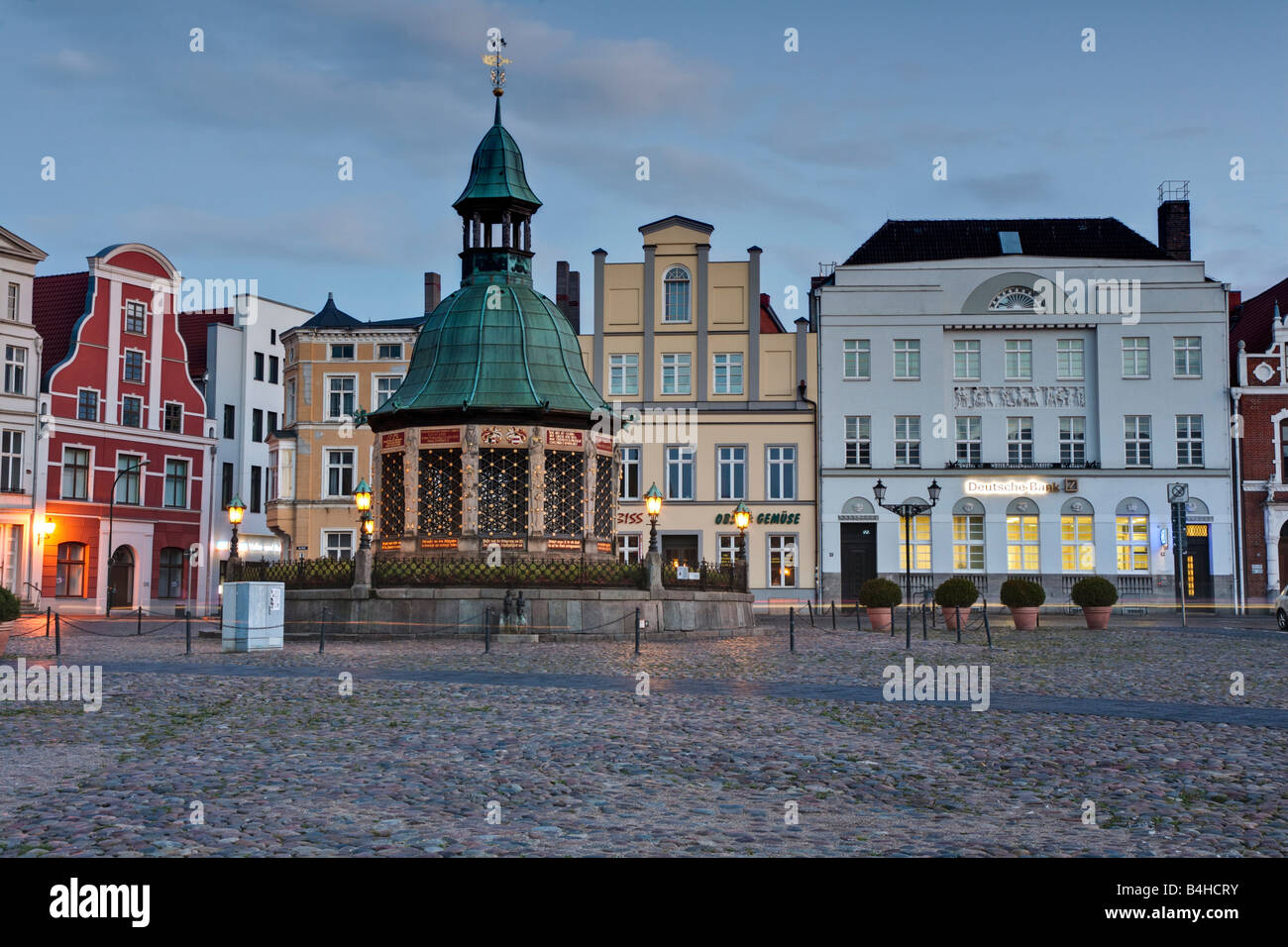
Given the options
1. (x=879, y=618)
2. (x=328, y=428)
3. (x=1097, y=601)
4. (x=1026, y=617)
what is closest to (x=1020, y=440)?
(x=1097, y=601)

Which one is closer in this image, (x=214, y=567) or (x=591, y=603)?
(x=591, y=603)

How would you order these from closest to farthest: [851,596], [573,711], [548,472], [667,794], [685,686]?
[667,794]
[573,711]
[685,686]
[548,472]
[851,596]

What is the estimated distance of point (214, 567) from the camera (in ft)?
201

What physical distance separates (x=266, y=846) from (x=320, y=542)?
175ft

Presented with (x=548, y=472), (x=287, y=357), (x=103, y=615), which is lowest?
(x=103, y=615)

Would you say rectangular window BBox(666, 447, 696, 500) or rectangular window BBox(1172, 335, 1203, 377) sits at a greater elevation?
rectangular window BBox(1172, 335, 1203, 377)

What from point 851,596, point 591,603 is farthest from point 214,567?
point 591,603

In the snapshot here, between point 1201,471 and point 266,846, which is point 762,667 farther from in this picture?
point 1201,471

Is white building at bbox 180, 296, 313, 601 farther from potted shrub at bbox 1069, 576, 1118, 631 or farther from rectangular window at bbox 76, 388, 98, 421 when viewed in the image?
potted shrub at bbox 1069, 576, 1118, 631

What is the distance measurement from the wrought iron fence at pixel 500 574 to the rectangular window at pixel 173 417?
29.9 meters

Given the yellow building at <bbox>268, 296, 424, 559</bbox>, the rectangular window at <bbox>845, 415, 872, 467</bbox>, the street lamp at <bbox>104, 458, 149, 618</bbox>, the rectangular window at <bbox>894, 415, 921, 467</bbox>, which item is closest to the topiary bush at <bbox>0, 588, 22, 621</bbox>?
the street lamp at <bbox>104, 458, 149, 618</bbox>

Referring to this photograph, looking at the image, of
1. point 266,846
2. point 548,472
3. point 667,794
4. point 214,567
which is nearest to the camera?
point 266,846

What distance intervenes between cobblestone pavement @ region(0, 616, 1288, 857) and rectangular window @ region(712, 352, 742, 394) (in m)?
38.0

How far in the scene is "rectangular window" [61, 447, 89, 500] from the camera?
5397cm
